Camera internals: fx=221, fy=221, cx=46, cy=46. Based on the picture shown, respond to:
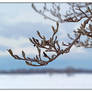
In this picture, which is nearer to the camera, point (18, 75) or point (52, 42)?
point (52, 42)

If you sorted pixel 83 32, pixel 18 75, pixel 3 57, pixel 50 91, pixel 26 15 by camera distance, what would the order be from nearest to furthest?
1. pixel 83 32
2. pixel 50 91
3. pixel 3 57
4. pixel 18 75
5. pixel 26 15

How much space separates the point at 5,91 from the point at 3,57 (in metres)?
2.33

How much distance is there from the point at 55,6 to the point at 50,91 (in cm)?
214

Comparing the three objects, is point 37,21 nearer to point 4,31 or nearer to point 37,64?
point 4,31

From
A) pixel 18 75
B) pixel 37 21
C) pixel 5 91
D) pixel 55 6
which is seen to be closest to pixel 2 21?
pixel 37 21

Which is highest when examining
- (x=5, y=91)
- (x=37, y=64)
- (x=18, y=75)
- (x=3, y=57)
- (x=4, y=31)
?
(x=37, y=64)

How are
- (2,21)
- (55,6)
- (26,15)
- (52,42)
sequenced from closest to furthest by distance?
(52,42)
(55,6)
(2,21)
(26,15)

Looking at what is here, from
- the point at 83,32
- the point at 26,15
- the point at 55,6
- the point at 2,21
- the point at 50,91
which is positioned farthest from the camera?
the point at 26,15

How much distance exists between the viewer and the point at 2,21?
28.4ft

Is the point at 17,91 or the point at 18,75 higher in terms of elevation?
the point at 17,91

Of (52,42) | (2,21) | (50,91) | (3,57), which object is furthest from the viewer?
(2,21)

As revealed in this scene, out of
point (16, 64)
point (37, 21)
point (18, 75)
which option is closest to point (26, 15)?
point (37, 21)

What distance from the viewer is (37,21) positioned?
30.2 feet

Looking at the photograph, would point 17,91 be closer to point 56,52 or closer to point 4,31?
point 56,52
